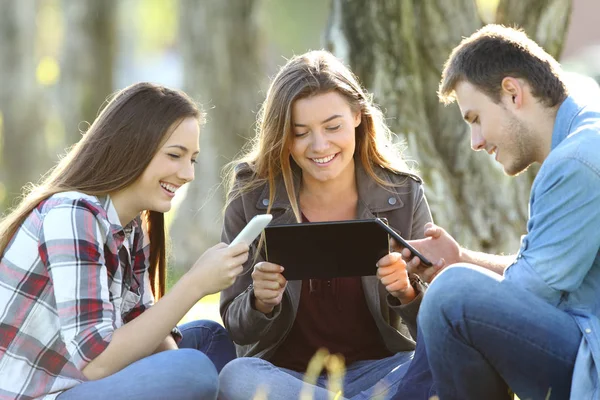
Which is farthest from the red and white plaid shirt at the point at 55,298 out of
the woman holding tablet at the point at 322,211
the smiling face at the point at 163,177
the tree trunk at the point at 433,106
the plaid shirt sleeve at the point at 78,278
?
the tree trunk at the point at 433,106

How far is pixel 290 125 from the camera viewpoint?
4.23 meters

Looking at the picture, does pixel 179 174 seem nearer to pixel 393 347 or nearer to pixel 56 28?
pixel 393 347

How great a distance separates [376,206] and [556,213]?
1166mm

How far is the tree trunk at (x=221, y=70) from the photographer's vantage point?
1098cm

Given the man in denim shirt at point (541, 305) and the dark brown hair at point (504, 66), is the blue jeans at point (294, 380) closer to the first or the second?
the man in denim shirt at point (541, 305)

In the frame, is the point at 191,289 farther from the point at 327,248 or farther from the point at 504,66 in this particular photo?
the point at 504,66

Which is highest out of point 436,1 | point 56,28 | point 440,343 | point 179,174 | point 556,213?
point 56,28

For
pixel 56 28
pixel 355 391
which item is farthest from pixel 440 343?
pixel 56 28

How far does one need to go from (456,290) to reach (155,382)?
3.28 feet

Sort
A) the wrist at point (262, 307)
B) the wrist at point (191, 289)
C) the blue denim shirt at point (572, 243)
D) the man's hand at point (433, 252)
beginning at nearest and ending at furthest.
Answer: the blue denim shirt at point (572, 243) < the wrist at point (191, 289) < the man's hand at point (433, 252) < the wrist at point (262, 307)

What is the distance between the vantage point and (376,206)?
4340 millimetres

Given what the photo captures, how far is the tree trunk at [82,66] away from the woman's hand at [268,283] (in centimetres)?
1051

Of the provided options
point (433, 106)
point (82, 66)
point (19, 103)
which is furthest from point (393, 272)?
point (19, 103)

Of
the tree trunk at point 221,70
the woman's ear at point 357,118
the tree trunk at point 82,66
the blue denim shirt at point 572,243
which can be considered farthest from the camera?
the tree trunk at point 82,66
